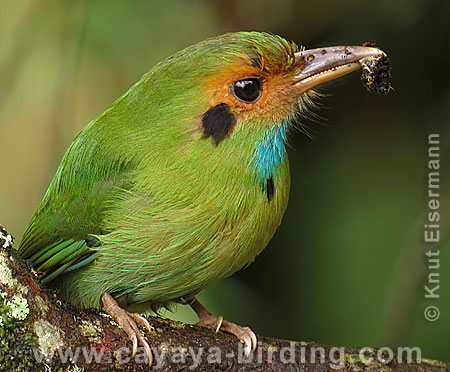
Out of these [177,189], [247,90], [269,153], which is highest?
[247,90]

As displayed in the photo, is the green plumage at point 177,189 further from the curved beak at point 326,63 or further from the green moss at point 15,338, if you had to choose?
the green moss at point 15,338

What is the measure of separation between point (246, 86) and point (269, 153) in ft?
0.97

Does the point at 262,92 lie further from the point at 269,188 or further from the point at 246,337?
the point at 246,337

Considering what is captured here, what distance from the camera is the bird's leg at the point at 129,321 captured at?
2.91 m

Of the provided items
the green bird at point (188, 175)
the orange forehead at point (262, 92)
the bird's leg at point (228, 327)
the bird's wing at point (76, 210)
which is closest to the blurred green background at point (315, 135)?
the bird's leg at point (228, 327)

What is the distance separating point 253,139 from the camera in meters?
3.21

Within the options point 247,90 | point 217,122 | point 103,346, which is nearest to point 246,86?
point 247,90

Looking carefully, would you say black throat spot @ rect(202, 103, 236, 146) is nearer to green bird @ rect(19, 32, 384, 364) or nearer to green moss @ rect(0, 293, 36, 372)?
green bird @ rect(19, 32, 384, 364)

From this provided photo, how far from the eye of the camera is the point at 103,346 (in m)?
2.80

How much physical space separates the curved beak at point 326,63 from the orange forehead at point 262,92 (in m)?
0.05

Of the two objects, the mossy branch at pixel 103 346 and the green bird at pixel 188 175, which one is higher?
the green bird at pixel 188 175

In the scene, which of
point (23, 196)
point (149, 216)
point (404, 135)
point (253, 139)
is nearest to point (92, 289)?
point (149, 216)

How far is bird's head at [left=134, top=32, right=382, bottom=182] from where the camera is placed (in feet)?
10.4

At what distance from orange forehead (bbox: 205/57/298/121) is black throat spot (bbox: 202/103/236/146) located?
2 cm
